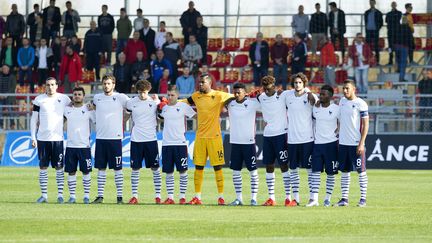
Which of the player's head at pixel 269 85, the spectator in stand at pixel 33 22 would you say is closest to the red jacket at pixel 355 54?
the spectator in stand at pixel 33 22

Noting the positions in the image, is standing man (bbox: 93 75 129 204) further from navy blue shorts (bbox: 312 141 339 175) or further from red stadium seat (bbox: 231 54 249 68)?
red stadium seat (bbox: 231 54 249 68)

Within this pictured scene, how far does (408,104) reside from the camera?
38750mm

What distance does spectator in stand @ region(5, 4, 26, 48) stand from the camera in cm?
4181

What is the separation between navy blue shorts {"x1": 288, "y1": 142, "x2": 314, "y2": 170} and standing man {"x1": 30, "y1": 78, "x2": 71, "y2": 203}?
4.35m

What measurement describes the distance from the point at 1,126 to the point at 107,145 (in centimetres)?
1748

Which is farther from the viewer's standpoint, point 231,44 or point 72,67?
point 231,44

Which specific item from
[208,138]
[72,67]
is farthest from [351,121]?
[72,67]

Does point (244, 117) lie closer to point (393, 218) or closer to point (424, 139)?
point (393, 218)

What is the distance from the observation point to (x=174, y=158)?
22344mm

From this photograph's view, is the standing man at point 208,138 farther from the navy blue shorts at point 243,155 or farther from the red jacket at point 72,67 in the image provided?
the red jacket at point 72,67

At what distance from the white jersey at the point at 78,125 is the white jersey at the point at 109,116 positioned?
0.21 meters

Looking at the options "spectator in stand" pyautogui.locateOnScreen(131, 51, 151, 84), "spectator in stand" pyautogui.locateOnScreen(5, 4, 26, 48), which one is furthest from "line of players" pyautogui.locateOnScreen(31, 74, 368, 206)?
"spectator in stand" pyautogui.locateOnScreen(5, 4, 26, 48)

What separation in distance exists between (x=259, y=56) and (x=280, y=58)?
0.84m

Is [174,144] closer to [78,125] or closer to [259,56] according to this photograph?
[78,125]
